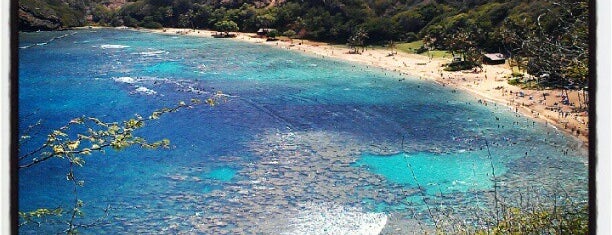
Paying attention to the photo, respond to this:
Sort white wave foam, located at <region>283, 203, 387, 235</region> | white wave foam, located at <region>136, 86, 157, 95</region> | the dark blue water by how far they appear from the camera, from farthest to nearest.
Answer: white wave foam, located at <region>136, 86, 157, 95</region> → the dark blue water → white wave foam, located at <region>283, 203, 387, 235</region>

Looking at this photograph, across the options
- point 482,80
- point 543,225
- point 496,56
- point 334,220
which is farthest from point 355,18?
point 543,225

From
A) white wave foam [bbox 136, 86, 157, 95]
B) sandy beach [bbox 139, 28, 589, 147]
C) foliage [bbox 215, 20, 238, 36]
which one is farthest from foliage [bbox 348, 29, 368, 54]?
white wave foam [bbox 136, 86, 157, 95]

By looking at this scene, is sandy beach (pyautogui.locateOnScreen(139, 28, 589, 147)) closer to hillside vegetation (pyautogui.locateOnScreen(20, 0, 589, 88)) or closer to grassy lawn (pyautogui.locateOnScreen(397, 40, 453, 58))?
grassy lawn (pyautogui.locateOnScreen(397, 40, 453, 58))

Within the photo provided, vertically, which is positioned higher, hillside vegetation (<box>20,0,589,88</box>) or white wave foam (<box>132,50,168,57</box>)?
hillside vegetation (<box>20,0,589,88</box>)

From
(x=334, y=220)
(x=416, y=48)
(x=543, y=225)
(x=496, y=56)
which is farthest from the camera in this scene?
(x=416, y=48)

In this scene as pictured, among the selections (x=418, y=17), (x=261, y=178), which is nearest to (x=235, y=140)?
(x=261, y=178)

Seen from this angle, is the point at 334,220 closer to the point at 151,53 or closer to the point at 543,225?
the point at 543,225
